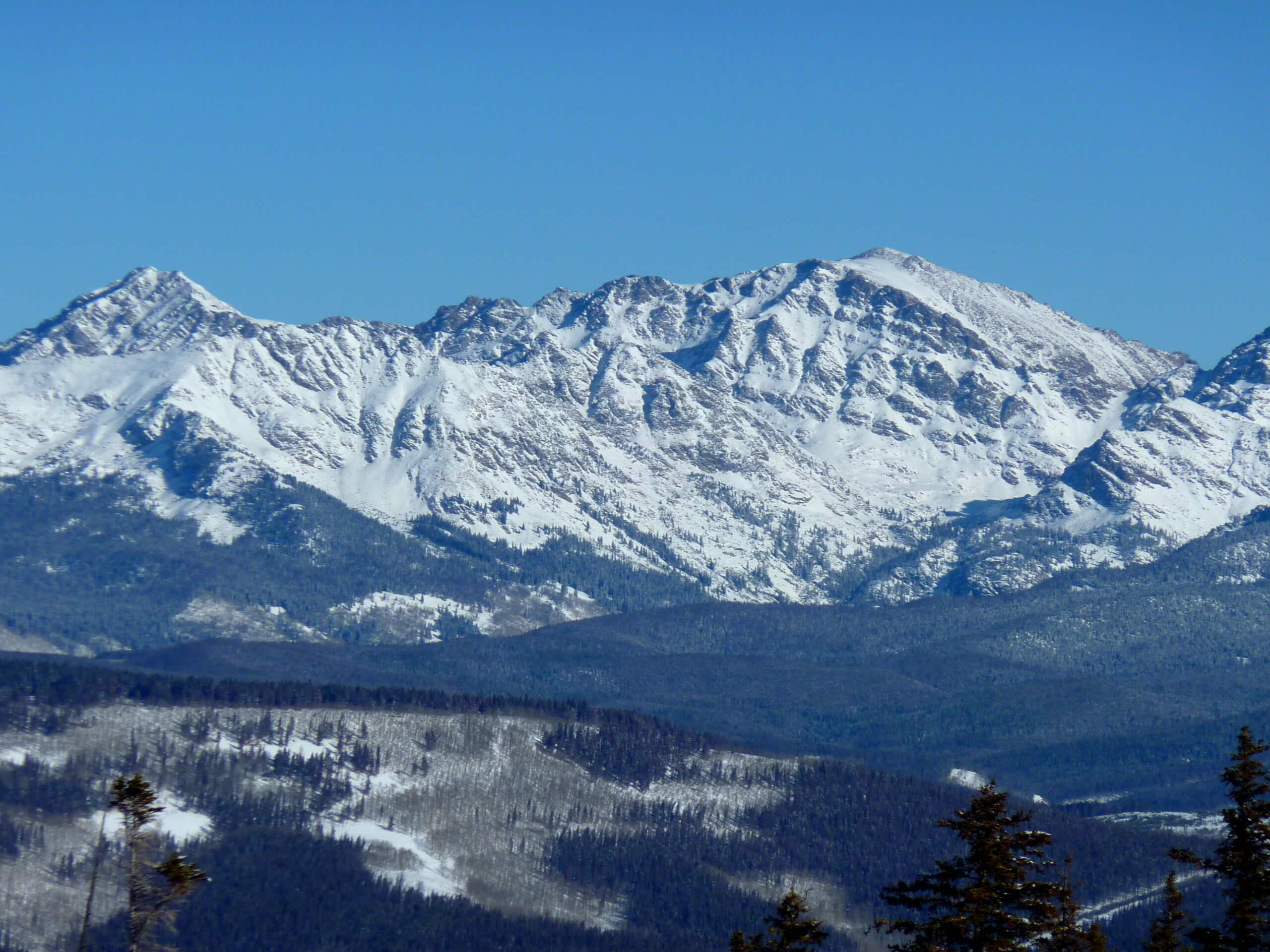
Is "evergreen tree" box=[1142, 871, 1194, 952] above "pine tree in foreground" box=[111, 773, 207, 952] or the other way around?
above

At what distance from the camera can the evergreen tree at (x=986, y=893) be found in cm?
5731

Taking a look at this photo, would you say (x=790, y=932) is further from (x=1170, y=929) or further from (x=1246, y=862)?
(x=1170, y=929)

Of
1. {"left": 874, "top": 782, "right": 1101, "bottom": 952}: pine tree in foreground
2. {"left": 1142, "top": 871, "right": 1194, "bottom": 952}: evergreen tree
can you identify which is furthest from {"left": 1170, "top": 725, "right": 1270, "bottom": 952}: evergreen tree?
{"left": 874, "top": 782, "right": 1101, "bottom": 952}: pine tree in foreground

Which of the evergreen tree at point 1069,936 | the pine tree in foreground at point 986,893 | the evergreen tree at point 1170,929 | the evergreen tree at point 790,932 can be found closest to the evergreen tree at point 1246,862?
the evergreen tree at point 1170,929

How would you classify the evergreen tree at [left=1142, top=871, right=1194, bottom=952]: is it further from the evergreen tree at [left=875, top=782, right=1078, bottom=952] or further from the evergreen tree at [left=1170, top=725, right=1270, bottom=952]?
→ the evergreen tree at [left=875, top=782, right=1078, bottom=952]

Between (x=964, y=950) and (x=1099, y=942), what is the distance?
11.9 meters

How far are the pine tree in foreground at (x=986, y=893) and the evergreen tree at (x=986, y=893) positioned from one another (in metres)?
0.02

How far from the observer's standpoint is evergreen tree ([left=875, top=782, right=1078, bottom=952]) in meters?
57.3

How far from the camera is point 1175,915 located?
69.6 m

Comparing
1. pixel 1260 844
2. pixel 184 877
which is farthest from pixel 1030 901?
pixel 184 877

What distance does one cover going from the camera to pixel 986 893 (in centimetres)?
5750

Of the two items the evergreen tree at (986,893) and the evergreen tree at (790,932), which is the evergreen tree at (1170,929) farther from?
the evergreen tree at (790,932)

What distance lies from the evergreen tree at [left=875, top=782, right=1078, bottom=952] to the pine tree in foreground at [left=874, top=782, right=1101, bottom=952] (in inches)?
0.8

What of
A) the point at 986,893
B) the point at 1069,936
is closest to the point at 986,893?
the point at 986,893
